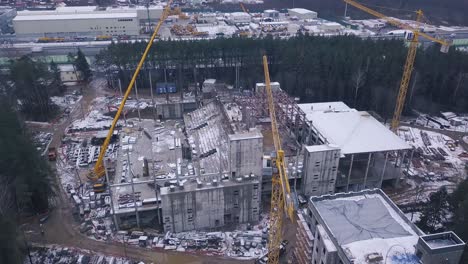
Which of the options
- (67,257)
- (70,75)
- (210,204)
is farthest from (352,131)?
(70,75)

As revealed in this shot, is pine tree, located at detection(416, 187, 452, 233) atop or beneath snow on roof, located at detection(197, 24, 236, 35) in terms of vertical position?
beneath

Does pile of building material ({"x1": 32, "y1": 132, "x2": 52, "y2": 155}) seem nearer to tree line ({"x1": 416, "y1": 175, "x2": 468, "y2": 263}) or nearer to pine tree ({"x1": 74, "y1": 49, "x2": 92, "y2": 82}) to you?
pine tree ({"x1": 74, "y1": 49, "x2": 92, "y2": 82})

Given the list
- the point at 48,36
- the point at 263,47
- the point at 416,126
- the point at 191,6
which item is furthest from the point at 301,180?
the point at 191,6

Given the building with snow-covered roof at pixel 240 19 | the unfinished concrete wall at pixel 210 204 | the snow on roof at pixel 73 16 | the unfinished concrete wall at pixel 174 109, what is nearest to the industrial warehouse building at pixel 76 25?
the snow on roof at pixel 73 16

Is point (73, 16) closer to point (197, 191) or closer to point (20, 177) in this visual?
point (20, 177)

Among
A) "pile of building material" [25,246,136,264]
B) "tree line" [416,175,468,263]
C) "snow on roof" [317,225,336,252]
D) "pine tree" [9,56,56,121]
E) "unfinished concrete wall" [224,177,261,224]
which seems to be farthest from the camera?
"pine tree" [9,56,56,121]

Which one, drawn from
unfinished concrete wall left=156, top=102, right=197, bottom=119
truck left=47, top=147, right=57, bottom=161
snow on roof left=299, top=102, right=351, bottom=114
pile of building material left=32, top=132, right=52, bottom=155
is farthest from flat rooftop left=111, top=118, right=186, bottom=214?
snow on roof left=299, top=102, right=351, bottom=114
